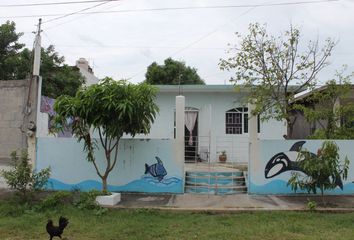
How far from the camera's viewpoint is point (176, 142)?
1084cm

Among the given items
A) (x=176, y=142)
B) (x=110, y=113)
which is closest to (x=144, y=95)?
(x=110, y=113)

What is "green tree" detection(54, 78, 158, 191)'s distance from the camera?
30.5 feet

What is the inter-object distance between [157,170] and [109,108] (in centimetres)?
260

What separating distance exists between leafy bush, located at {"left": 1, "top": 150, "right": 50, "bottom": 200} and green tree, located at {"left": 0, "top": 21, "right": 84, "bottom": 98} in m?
10.7

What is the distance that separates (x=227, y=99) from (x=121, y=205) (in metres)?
8.87

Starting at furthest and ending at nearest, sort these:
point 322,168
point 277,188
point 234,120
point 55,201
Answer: point 234,120 < point 277,188 < point 55,201 < point 322,168

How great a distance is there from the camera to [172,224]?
7711 millimetres

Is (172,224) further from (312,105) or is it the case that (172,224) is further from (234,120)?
(234,120)

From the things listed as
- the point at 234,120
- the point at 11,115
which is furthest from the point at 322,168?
the point at 11,115

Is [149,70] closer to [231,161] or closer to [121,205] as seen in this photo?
[231,161]

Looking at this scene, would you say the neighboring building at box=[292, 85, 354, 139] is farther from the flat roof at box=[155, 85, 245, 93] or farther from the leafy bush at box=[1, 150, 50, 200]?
the leafy bush at box=[1, 150, 50, 200]

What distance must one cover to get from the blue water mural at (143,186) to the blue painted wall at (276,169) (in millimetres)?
2068

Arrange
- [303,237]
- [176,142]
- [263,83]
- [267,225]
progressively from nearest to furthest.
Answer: [303,237]
[267,225]
[176,142]
[263,83]

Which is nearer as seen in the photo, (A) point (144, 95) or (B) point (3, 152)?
(A) point (144, 95)
